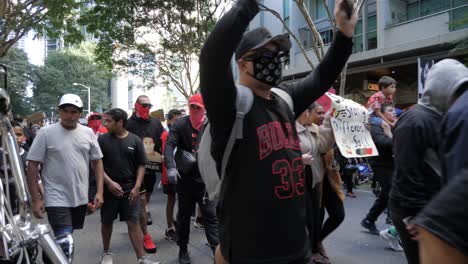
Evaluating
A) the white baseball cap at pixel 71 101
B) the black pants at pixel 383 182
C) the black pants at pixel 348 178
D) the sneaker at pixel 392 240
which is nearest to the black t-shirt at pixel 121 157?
the white baseball cap at pixel 71 101

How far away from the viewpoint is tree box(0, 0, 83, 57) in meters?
A: 11.9

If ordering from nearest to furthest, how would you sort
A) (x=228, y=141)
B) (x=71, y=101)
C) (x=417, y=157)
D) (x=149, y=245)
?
1. (x=228, y=141)
2. (x=417, y=157)
3. (x=71, y=101)
4. (x=149, y=245)

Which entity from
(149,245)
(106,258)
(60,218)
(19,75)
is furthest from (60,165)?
(19,75)

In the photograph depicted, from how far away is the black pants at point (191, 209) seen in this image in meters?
4.73

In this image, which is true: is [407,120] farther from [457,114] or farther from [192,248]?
[192,248]

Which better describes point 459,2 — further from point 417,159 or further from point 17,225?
point 17,225

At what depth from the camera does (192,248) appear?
5523mm

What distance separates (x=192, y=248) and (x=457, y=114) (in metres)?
4.72

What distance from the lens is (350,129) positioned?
13.8ft

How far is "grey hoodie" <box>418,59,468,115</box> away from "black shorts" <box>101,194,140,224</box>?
339 centimetres

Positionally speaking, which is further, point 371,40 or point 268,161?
point 371,40

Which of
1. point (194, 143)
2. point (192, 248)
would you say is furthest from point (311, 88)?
point (192, 248)

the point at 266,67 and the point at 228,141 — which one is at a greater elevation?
the point at 266,67

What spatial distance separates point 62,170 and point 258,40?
2.85 m
